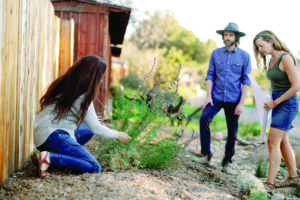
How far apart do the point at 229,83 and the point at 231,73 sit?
0.15 meters

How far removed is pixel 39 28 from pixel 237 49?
266cm

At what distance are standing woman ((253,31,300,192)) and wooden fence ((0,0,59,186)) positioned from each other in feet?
8.77

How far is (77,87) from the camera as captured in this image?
3.00 meters

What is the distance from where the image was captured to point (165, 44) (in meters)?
46.2

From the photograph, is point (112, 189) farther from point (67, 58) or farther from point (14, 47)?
point (67, 58)

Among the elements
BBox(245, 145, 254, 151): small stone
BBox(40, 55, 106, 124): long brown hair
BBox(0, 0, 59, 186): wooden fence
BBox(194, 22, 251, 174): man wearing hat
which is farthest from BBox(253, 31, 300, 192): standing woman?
BBox(245, 145, 254, 151): small stone

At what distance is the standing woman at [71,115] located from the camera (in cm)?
300

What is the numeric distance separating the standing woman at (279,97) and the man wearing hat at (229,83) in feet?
1.64

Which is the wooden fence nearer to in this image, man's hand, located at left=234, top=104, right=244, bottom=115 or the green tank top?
man's hand, located at left=234, top=104, right=244, bottom=115

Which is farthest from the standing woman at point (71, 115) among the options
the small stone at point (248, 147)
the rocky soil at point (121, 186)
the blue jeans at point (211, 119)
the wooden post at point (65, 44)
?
the small stone at point (248, 147)

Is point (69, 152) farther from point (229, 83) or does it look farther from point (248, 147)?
point (248, 147)

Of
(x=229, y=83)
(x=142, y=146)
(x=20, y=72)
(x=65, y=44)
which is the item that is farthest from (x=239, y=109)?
(x=65, y=44)

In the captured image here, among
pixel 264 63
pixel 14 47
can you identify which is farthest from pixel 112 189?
pixel 264 63

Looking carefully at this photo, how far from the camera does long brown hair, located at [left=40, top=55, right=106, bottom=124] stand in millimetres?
2996
